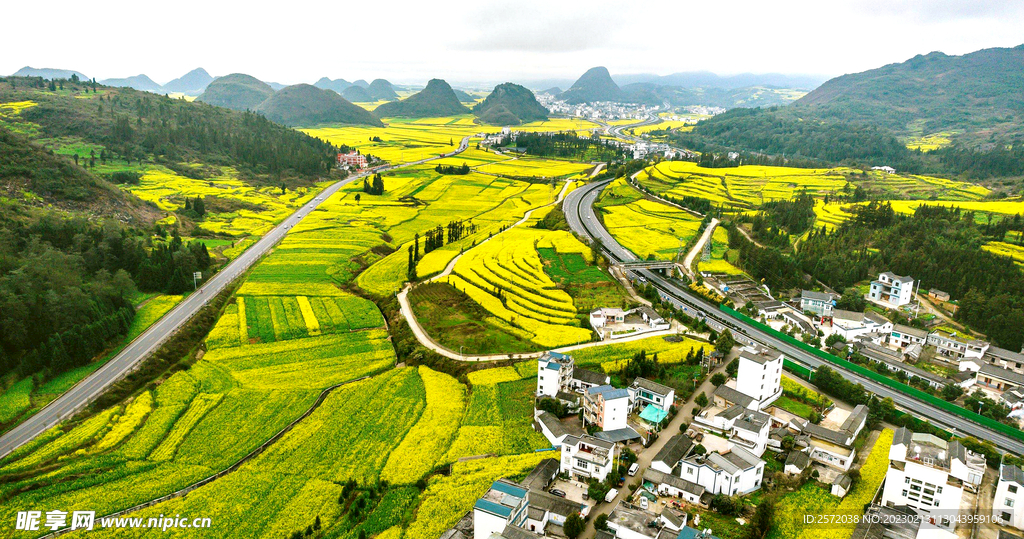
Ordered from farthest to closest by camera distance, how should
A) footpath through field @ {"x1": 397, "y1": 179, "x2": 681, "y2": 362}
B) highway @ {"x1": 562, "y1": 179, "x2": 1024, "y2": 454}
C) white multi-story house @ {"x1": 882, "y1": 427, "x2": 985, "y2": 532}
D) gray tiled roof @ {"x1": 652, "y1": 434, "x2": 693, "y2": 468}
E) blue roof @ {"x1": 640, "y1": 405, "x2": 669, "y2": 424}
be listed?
footpath through field @ {"x1": 397, "y1": 179, "x2": 681, "y2": 362} < highway @ {"x1": 562, "y1": 179, "x2": 1024, "y2": 454} < blue roof @ {"x1": 640, "y1": 405, "x2": 669, "y2": 424} < gray tiled roof @ {"x1": 652, "y1": 434, "x2": 693, "y2": 468} < white multi-story house @ {"x1": 882, "y1": 427, "x2": 985, "y2": 532}

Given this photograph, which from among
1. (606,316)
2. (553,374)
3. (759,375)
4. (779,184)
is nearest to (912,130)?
(779,184)

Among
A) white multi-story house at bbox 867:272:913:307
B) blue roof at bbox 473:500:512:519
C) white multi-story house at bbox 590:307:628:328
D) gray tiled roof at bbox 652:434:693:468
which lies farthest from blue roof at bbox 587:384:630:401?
white multi-story house at bbox 867:272:913:307

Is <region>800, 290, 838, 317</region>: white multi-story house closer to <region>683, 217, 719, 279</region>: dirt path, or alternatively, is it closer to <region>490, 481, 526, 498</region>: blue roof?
<region>683, 217, 719, 279</region>: dirt path

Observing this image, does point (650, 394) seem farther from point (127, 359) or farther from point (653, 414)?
point (127, 359)

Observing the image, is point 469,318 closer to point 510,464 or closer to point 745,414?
point 510,464

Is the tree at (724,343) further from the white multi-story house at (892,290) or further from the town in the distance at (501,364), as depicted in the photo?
the white multi-story house at (892,290)

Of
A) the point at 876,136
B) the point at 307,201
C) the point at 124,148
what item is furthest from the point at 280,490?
the point at 876,136
